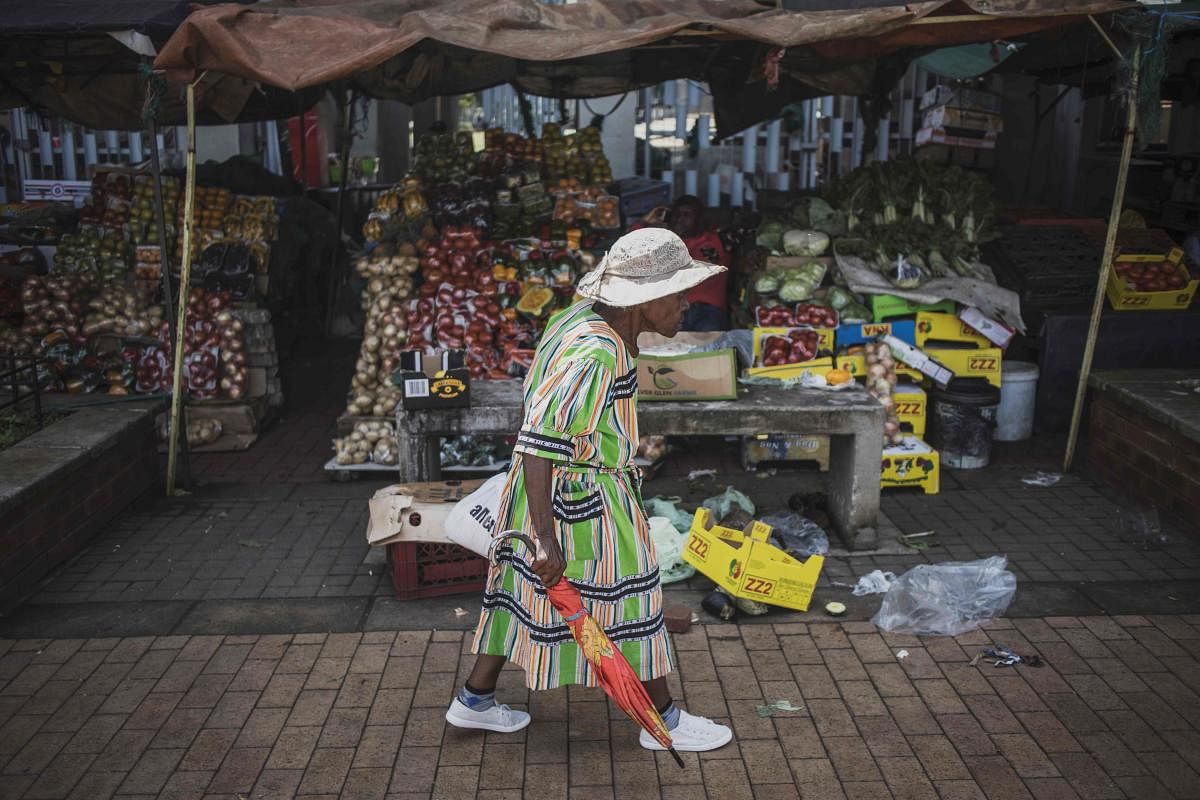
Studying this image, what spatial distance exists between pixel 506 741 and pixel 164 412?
471cm

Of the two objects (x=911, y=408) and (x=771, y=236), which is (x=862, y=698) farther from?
(x=771, y=236)

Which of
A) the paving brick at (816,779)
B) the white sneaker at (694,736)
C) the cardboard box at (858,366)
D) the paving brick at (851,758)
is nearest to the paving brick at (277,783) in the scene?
the white sneaker at (694,736)

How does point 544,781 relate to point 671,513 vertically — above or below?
below

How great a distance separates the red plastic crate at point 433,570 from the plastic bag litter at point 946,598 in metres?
2.05

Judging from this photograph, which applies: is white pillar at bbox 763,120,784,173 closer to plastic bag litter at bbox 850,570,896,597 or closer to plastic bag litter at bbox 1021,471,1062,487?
plastic bag litter at bbox 1021,471,1062,487

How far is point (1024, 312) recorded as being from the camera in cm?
807

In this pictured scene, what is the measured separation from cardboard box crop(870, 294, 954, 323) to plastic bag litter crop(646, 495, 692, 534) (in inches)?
93.2

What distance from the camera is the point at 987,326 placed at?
745 centimetres

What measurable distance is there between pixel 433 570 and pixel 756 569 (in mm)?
1660

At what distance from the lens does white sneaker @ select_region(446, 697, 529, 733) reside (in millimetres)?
4059

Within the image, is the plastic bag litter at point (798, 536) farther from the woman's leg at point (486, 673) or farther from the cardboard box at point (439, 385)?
the woman's leg at point (486, 673)

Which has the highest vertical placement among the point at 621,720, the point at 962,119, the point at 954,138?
the point at 962,119

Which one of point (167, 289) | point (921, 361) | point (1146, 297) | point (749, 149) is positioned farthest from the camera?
point (749, 149)

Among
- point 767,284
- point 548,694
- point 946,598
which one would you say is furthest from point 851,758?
point 767,284
